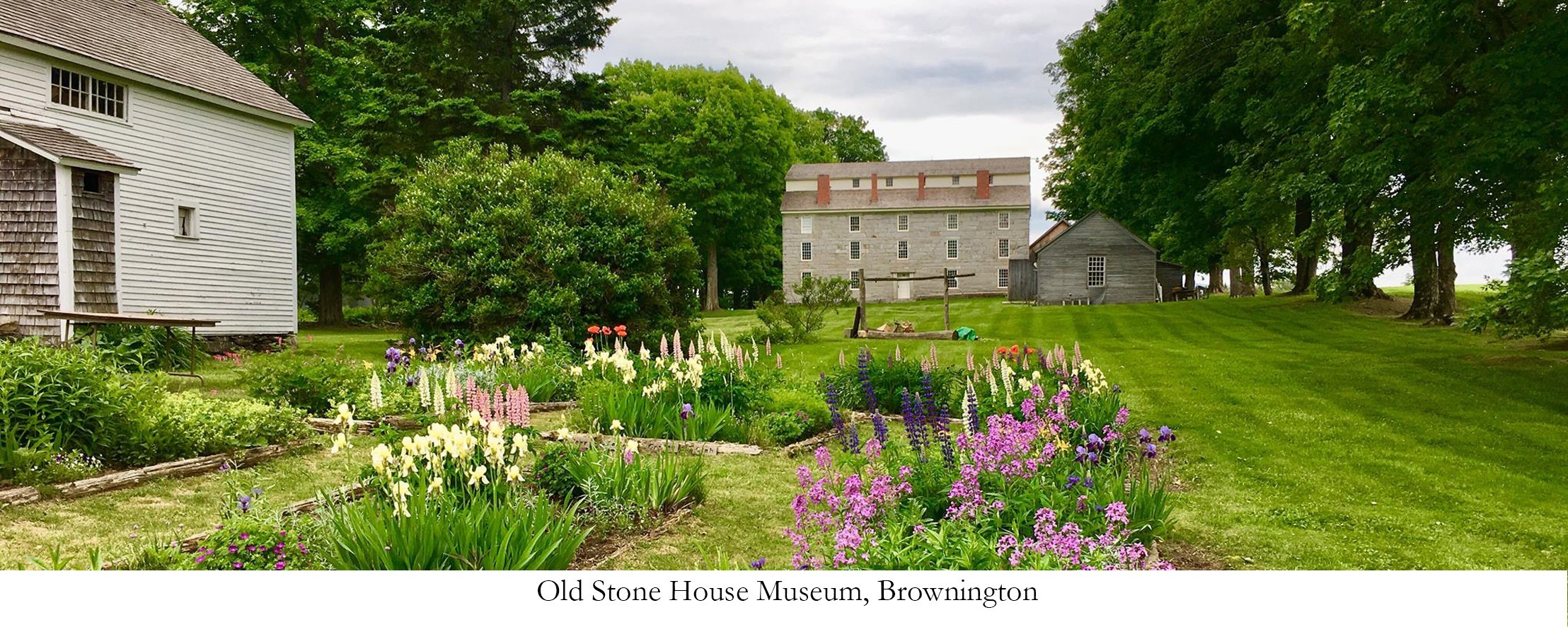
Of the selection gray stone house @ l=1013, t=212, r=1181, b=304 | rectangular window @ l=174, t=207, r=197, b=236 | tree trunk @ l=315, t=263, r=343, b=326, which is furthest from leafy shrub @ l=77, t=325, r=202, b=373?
gray stone house @ l=1013, t=212, r=1181, b=304

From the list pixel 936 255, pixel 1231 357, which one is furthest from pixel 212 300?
pixel 936 255

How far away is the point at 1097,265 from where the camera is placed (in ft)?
80.4

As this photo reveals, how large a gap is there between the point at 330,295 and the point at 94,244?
541 inches

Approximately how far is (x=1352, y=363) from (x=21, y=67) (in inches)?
782

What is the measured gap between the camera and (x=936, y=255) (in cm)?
3753

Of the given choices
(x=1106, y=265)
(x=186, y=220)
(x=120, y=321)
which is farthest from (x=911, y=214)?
(x=120, y=321)

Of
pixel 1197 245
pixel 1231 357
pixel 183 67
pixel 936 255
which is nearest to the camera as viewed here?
pixel 1231 357

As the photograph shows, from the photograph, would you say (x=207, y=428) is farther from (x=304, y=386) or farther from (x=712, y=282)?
(x=712, y=282)

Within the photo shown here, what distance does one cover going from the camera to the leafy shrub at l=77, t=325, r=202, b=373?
1231 centimetres

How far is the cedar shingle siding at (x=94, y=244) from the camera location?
13.5m

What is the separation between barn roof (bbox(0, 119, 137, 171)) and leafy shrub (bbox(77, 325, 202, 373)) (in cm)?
270

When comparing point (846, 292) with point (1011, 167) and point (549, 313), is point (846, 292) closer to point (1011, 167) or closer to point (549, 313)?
point (549, 313)

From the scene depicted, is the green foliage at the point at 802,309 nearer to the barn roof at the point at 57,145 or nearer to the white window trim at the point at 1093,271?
the white window trim at the point at 1093,271

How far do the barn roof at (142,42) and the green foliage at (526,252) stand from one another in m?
5.48
